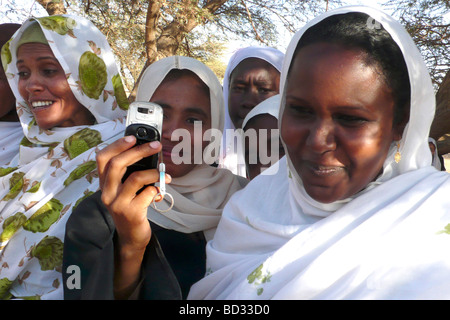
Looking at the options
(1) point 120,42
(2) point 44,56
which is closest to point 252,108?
(2) point 44,56

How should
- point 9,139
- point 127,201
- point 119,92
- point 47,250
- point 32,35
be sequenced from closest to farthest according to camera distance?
1. point 127,201
2. point 47,250
3. point 32,35
4. point 119,92
5. point 9,139

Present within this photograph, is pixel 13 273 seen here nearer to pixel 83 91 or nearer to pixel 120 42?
pixel 83 91

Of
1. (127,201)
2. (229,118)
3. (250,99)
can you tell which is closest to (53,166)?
(127,201)

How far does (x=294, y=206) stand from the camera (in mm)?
1671

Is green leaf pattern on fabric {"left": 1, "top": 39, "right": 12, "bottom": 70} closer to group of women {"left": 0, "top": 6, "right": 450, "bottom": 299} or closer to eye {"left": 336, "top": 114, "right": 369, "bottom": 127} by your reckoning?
group of women {"left": 0, "top": 6, "right": 450, "bottom": 299}

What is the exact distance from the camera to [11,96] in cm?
287

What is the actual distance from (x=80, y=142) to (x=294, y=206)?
1.22 metres

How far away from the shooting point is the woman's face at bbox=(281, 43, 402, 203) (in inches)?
56.1

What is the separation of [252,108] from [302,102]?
151 cm

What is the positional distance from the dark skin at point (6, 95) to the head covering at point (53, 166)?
0.67 ft

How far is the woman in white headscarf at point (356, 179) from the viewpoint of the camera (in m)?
1.36

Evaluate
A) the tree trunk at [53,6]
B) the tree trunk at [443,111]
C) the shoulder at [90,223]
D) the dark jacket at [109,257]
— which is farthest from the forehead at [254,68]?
the tree trunk at [53,6]

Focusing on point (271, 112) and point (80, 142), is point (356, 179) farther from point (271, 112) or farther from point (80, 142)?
point (80, 142)

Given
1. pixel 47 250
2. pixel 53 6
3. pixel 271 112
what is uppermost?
pixel 53 6
